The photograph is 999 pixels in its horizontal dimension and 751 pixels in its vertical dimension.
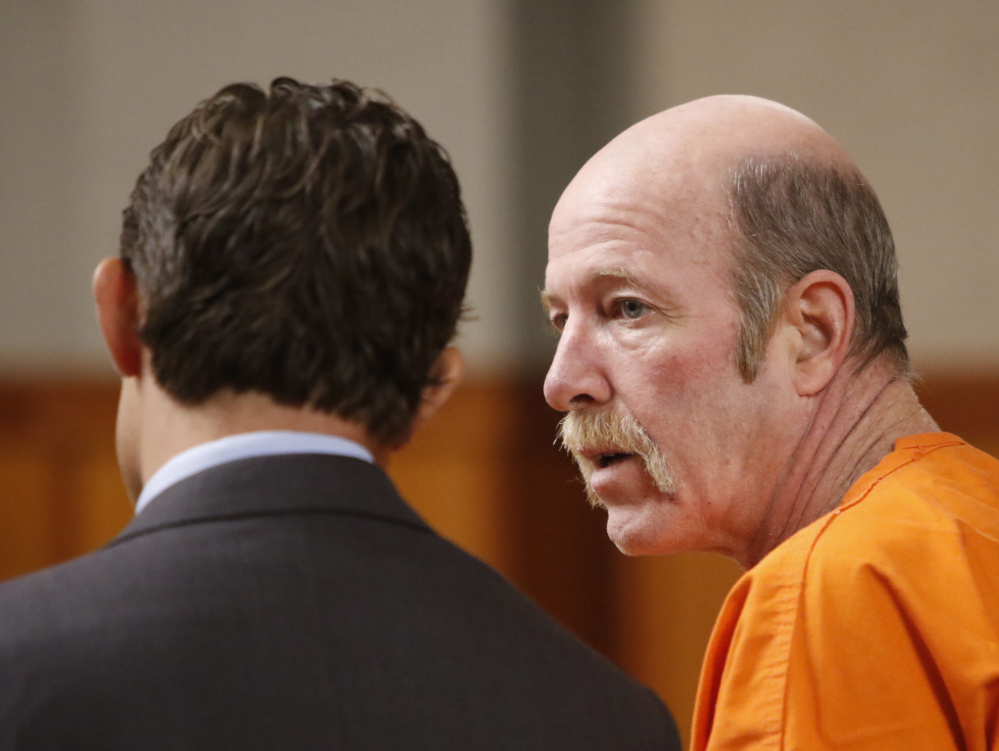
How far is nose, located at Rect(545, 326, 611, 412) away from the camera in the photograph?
1.74m

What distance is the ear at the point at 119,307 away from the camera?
1.12 meters

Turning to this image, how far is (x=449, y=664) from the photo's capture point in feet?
3.26

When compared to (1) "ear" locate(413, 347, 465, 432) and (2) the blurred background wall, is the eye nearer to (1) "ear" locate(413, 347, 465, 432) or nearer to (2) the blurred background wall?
(1) "ear" locate(413, 347, 465, 432)

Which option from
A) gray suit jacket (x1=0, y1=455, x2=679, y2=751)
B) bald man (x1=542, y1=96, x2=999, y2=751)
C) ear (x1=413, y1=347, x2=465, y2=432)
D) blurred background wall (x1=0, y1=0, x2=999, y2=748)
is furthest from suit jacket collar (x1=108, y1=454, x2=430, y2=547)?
blurred background wall (x1=0, y1=0, x2=999, y2=748)

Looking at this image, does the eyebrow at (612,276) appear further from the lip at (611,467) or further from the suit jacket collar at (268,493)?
the suit jacket collar at (268,493)

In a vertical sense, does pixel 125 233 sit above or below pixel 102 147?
above

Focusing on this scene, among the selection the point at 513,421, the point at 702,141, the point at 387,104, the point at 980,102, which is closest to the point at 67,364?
the point at 513,421

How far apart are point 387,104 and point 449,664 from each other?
0.51 meters

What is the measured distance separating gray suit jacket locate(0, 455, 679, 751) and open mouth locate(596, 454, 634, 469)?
66 centimetres

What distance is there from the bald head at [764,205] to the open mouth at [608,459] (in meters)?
0.21

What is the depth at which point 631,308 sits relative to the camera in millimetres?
1739

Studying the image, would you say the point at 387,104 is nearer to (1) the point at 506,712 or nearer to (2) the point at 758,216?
(1) the point at 506,712

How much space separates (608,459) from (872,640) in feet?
1.84

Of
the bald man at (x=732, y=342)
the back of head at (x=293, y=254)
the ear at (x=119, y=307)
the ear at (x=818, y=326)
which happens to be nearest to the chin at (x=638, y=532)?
the bald man at (x=732, y=342)
